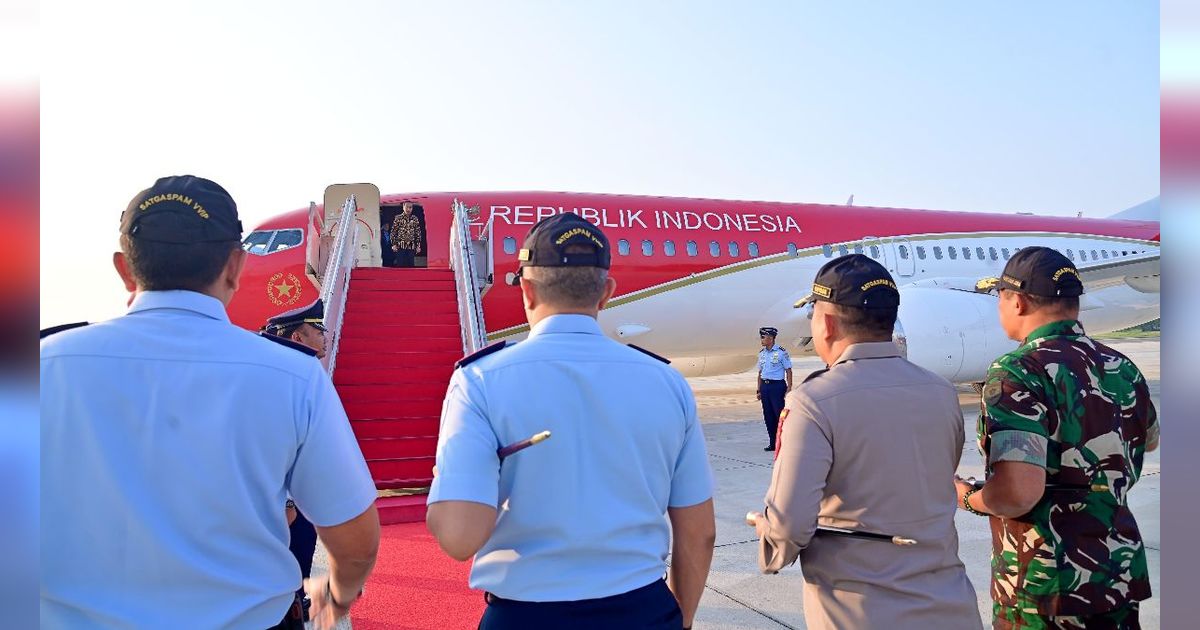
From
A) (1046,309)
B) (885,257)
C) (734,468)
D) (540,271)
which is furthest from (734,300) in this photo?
(540,271)

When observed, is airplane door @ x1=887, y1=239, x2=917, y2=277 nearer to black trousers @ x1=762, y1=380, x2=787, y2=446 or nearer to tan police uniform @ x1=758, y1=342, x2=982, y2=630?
black trousers @ x1=762, y1=380, x2=787, y2=446

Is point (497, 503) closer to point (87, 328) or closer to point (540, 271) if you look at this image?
point (540, 271)

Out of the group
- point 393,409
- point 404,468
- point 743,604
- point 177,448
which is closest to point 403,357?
point 393,409

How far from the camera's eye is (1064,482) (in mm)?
2406

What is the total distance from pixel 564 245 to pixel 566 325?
19 cm

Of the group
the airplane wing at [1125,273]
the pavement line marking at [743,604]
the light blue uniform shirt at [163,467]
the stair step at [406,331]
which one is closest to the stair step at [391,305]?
the stair step at [406,331]

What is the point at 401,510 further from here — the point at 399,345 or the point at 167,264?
the point at 167,264

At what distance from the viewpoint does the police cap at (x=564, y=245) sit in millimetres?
1911

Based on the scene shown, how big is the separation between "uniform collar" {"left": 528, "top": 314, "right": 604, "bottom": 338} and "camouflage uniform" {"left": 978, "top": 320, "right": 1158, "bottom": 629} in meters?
1.32

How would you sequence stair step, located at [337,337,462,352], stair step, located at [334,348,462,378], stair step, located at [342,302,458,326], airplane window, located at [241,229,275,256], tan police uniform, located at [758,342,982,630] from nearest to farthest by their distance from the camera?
tan police uniform, located at [758,342,982,630], stair step, located at [334,348,462,378], stair step, located at [337,337,462,352], stair step, located at [342,302,458,326], airplane window, located at [241,229,275,256]

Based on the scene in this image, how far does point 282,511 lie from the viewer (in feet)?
5.44

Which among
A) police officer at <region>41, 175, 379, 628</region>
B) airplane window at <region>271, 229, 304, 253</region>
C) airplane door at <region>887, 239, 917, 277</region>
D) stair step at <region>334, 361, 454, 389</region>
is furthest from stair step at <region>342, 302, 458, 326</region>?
airplane door at <region>887, 239, 917, 277</region>

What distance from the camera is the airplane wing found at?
12414 mm
